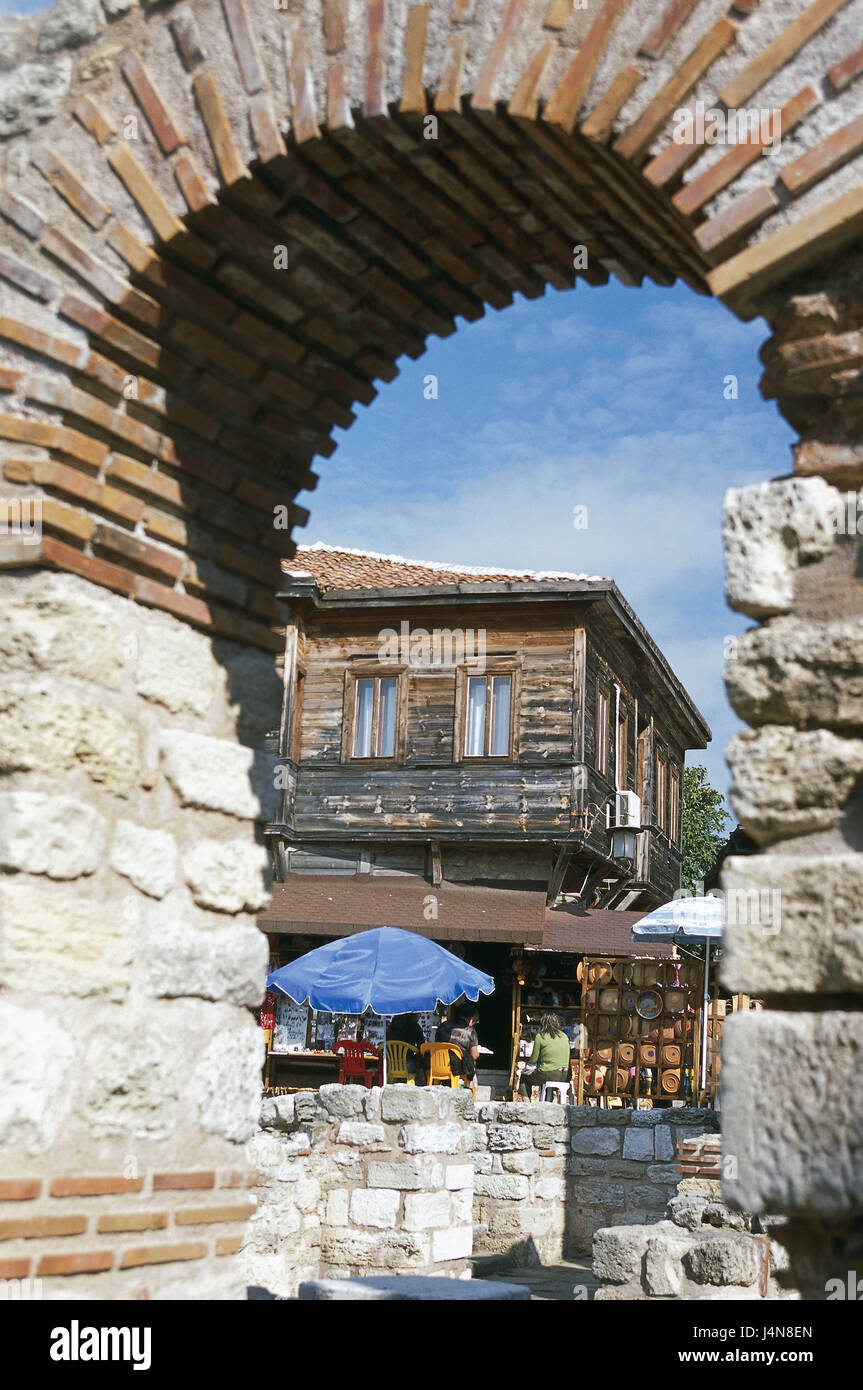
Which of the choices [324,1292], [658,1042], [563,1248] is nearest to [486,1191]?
[563,1248]

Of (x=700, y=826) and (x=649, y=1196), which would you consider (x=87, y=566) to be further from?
(x=700, y=826)

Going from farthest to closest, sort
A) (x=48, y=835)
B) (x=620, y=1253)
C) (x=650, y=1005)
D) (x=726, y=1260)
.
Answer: (x=650, y=1005), (x=620, y=1253), (x=726, y=1260), (x=48, y=835)

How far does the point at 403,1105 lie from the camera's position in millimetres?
8750

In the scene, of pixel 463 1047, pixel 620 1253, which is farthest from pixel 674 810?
pixel 620 1253

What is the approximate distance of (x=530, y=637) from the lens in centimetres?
1756

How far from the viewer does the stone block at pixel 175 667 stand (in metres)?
3.36

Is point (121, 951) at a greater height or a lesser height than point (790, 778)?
lesser

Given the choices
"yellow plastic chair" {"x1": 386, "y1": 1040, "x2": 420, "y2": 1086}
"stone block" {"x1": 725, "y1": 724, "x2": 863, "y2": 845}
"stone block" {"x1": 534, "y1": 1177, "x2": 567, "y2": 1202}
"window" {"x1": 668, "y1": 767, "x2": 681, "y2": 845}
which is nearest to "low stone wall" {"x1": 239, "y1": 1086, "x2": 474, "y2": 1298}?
"stone block" {"x1": 534, "y1": 1177, "x2": 567, "y2": 1202}

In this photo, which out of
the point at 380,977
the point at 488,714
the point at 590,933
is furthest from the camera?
the point at 488,714

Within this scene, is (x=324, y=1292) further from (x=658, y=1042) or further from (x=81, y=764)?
(x=658, y=1042)

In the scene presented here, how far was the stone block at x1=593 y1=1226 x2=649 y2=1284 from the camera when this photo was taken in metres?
6.91

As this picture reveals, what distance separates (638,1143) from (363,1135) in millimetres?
2418

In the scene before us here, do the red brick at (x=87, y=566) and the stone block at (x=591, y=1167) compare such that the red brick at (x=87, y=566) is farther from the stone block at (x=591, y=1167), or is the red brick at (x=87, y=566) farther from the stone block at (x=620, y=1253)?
the stone block at (x=591, y=1167)

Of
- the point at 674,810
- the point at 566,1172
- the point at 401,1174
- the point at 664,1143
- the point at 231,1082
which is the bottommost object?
the point at 566,1172
